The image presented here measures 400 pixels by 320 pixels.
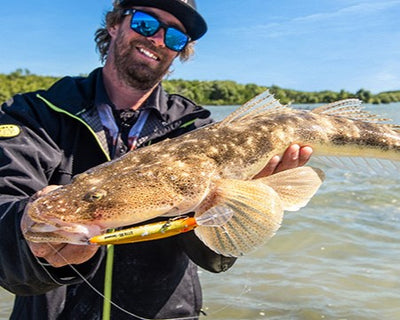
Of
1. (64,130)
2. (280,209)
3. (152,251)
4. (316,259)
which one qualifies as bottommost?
(316,259)

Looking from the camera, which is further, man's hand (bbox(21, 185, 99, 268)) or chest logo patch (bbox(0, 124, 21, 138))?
chest logo patch (bbox(0, 124, 21, 138))

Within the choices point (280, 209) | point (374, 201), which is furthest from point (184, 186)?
point (374, 201)

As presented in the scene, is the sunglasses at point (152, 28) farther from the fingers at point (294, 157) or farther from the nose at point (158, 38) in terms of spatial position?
the fingers at point (294, 157)

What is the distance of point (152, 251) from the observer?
3693 mm

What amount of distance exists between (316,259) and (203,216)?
5021 mm

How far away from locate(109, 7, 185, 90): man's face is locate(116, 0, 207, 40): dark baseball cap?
0.04m

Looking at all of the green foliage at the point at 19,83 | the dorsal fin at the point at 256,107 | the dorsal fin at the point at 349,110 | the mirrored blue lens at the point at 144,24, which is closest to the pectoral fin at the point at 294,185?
the dorsal fin at the point at 256,107

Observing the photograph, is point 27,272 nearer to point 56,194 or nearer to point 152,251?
point 56,194

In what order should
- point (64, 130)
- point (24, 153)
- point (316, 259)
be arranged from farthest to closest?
point (316, 259) < point (64, 130) < point (24, 153)

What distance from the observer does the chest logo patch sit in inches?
130

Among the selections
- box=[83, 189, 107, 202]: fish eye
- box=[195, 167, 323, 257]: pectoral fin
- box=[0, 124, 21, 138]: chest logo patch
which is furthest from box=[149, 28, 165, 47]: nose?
box=[83, 189, 107, 202]: fish eye

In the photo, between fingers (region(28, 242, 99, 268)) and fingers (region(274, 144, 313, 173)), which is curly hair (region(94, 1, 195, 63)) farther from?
fingers (region(28, 242, 99, 268))

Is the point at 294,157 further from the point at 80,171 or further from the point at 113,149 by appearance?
the point at 80,171

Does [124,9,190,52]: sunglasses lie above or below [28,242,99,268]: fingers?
above
